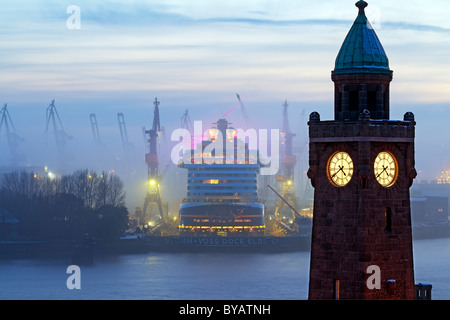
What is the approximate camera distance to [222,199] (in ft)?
517

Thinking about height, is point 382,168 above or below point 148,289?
above

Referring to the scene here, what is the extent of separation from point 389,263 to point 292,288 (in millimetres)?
70856

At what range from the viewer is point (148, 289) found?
311 feet

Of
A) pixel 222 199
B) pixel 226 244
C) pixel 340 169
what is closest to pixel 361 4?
pixel 340 169

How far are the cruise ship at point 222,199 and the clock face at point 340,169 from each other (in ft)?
437

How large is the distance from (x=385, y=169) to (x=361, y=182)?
764 mm

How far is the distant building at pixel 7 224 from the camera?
145 m

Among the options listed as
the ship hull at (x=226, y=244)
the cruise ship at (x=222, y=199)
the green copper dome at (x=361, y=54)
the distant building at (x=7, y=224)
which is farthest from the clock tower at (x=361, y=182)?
the cruise ship at (x=222, y=199)

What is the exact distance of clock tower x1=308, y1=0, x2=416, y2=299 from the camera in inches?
869

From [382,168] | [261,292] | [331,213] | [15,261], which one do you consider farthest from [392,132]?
[15,261]

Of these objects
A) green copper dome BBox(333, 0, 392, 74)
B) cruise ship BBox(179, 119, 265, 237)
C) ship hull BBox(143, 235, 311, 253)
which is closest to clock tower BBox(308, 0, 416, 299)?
green copper dome BBox(333, 0, 392, 74)
